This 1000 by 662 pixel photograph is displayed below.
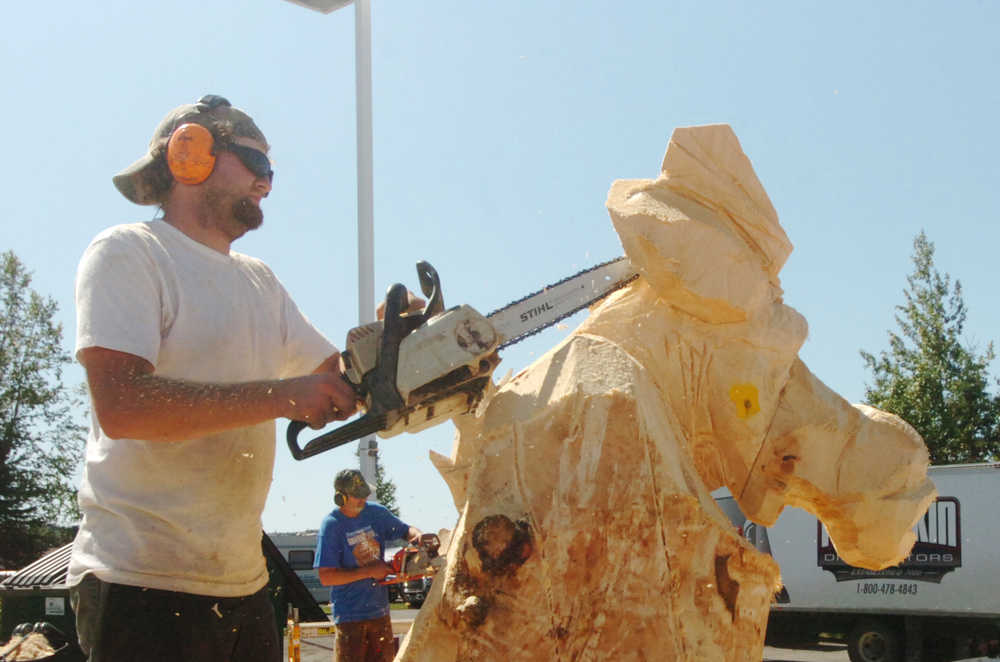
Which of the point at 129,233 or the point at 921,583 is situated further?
the point at 921,583

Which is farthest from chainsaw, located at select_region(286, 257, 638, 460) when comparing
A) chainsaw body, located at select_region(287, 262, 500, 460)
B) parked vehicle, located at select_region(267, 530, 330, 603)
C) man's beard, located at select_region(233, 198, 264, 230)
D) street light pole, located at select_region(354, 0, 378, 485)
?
parked vehicle, located at select_region(267, 530, 330, 603)

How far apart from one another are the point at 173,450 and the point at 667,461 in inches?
38.3

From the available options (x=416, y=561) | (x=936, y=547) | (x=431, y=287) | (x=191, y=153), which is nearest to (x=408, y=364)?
(x=431, y=287)

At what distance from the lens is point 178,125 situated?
6.26 ft

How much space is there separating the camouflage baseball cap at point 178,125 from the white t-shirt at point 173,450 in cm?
19

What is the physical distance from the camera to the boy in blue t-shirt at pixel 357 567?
4.93 metres

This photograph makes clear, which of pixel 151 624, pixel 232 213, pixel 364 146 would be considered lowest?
pixel 151 624

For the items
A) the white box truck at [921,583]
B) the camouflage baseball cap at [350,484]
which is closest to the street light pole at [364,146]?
the camouflage baseball cap at [350,484]

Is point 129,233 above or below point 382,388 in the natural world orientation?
above

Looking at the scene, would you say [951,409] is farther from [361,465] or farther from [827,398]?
[827,398]

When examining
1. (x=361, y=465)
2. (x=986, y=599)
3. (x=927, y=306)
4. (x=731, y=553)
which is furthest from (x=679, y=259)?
(x=927, y=306)

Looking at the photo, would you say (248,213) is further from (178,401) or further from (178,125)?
(178,401)

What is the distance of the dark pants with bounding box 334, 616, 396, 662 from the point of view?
4.94 metres

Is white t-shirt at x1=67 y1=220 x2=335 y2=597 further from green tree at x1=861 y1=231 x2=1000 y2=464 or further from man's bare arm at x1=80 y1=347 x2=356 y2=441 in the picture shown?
green tree at x1=861 y1=231 x2=1000 y2=464
